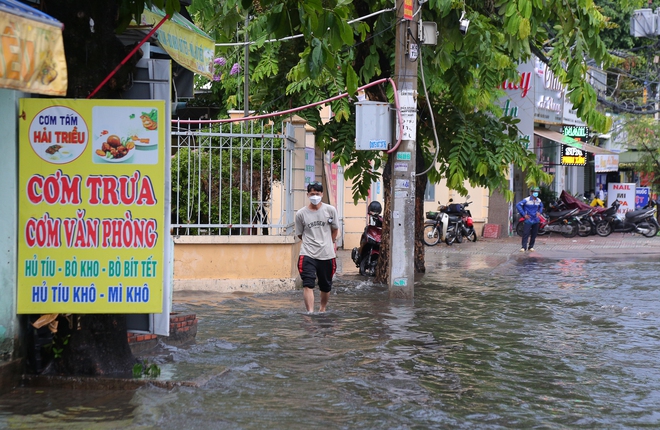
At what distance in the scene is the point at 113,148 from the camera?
19.9 feet

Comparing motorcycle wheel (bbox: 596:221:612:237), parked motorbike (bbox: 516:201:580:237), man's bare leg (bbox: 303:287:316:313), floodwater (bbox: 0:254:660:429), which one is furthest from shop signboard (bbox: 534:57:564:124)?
man's bare leg (bbox: 303:287:316:313)

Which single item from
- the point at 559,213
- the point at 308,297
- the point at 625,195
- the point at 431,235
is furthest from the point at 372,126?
the point at 625,195

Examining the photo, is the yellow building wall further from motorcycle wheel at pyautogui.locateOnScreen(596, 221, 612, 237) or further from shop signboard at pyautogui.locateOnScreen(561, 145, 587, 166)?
shop signboard at pyautogui.locateOnScreen(561, 145, 587, 166)

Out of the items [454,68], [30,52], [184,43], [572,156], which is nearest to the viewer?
[30,52]

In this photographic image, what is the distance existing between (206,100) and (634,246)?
44.0 ft

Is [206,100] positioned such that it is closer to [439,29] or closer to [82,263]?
[439,29]

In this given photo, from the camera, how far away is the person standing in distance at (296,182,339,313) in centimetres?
1043

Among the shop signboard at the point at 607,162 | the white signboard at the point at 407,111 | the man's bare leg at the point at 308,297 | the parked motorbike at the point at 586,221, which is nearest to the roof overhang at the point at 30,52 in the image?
the man's bare leg at the point at 308,297

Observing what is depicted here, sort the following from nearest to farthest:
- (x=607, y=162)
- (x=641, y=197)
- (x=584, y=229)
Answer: (x=584, y=229) < (x=641, y=197) < (x=607, y=162)

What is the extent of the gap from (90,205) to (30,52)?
5.07ft

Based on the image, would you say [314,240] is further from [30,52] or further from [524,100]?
[524,100]

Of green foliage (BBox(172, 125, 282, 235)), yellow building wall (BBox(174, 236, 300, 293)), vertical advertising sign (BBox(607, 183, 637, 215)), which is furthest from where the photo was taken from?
vertical advertising sign (BBox(607, 183, 637, 215))

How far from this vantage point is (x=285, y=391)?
650 cm

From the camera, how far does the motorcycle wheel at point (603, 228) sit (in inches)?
1089
